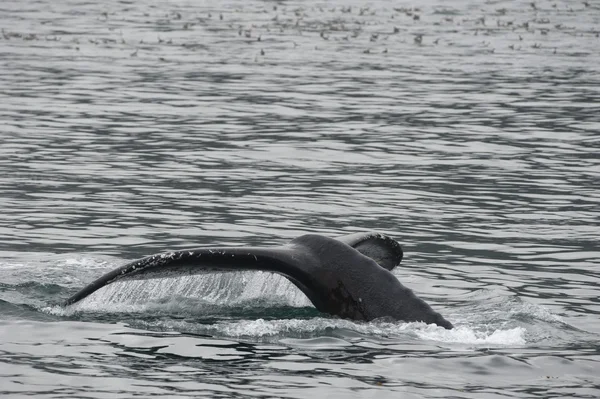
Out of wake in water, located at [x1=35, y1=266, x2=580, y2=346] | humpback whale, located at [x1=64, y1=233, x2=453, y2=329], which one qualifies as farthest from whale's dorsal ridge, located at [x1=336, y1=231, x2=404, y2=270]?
humpback whale, located at [x1=64, y1=233, x2=453, y2=329]

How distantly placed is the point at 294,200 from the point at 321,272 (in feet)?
26.1

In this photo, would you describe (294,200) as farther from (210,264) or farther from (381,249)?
(210,264)

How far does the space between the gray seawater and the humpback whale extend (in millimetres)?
211

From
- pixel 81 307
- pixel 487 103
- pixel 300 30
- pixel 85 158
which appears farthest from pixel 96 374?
pixel 300 30

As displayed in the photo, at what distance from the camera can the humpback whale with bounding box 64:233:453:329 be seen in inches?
389

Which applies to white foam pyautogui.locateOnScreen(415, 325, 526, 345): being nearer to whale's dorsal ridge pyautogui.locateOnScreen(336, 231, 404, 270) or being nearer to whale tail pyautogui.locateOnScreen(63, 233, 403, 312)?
whale's dorsal ridge pyautogui.locateOnScreen(336, 231, 404, 270)

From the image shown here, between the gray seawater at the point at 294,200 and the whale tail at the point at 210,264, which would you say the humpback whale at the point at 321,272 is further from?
the gray seawater at the point at 294,200

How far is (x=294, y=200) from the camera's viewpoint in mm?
18141

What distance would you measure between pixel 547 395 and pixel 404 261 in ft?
17.6

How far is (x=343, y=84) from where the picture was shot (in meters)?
31.2

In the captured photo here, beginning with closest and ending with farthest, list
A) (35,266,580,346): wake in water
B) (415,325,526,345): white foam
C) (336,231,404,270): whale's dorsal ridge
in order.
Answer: (415,325,526,345): white foam, (35,266,580,346): wake in water, (336,231,404,270): whale's dorsal ridge

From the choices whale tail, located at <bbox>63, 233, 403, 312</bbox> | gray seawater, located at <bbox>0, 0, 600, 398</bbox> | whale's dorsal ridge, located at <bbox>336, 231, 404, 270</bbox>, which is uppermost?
whale tail, located at <bbox>63, 233, 403, 312</bbox>

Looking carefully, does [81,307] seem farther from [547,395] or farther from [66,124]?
[66,124]

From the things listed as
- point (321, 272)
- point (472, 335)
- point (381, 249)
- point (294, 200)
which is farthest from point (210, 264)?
point (294, 200)
